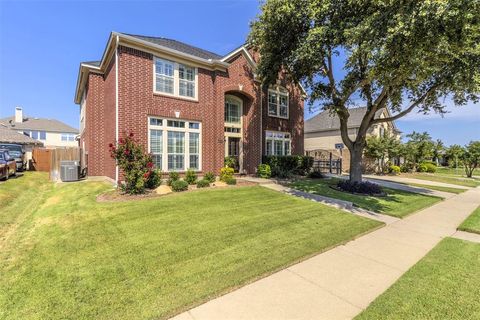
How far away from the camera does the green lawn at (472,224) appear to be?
265 inches

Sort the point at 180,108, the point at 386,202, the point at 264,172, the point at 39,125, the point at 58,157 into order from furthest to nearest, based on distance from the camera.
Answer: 1. the point at 39,125
2. the point at 58,157
3. the point at 264,172
4. the point at 180,108
5. the point at 386,202

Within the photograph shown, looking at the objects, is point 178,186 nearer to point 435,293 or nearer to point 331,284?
point 331,284

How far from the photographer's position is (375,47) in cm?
748

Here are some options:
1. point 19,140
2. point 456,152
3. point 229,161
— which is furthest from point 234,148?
point 456,152

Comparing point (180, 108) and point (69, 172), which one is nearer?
point (180, 108)

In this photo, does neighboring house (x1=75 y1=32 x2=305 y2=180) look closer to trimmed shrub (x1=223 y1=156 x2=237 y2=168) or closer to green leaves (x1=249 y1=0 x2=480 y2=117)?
trimmed shrub (x1=223 y1=156 x2=237 y2=168)

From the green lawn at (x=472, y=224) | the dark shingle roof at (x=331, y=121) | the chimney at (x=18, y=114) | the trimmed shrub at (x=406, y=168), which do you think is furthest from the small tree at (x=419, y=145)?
the chimney at (x=18, y=114)

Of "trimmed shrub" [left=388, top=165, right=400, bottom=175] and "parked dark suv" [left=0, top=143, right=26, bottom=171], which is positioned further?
"trimmed shrub" [left=388, top=165, right=400, bottom=175]

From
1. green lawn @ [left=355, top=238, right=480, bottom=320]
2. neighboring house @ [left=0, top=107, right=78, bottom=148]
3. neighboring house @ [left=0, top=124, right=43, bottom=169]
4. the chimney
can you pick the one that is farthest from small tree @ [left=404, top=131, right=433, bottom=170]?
the chimney

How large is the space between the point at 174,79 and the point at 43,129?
133 ft

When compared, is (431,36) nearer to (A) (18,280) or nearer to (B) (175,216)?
(B) (175,216)

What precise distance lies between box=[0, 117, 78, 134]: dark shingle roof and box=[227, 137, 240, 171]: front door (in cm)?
4022

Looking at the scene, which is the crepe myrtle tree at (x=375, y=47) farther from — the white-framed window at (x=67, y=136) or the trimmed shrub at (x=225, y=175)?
the white-framed window at (x=67, y=136)

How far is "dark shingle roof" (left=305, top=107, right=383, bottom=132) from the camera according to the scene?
28.3 metres
